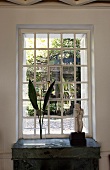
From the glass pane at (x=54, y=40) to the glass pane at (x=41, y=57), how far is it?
15 centimetres

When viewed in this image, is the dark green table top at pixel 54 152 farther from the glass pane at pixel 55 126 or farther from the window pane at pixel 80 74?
the window pane at pixel 80 74

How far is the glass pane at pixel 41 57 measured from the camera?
296 cm

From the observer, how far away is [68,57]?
9.78ft

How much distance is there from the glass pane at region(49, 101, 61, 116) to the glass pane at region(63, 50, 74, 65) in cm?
65

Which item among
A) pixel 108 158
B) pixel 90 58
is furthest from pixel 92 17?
pixel 108 158

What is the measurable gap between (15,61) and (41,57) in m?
0.46

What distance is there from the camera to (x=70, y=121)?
2922mm

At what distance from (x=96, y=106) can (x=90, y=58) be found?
746 mm

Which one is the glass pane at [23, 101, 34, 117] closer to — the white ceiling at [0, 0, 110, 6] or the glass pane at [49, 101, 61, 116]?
the glass pane at [49, 101, 61, 116]

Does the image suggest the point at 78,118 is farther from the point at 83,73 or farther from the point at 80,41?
the point at 80,41

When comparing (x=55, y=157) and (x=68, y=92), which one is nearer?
(x=55, y=157)

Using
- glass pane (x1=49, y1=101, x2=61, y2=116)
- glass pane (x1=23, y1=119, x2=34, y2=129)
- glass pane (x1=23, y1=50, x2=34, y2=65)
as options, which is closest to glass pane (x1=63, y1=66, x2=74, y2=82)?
glass pane (x1=49, y1=101, x2=61, y2=116)

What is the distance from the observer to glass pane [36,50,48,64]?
2.96 meters

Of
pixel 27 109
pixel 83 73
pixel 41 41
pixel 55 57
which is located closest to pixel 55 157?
pixel 27 109
